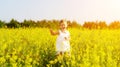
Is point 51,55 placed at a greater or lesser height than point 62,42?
lesser

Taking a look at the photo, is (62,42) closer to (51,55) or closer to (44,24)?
(51,55)

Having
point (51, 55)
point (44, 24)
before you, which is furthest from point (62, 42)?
point (44, 24)

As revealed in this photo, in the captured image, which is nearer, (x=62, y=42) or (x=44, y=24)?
(x=62, y=42)

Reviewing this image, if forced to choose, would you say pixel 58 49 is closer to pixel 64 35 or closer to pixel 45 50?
pixel 64 35

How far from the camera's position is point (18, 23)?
2975cm

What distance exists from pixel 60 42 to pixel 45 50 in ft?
5.20

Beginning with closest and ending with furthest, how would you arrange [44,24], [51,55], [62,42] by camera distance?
[62,42], [51,55], [44,24]

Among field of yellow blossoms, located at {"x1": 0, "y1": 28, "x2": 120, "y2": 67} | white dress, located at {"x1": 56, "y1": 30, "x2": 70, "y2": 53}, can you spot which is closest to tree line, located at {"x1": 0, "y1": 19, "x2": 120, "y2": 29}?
field of yellow blossoms, located at {"x1": 0, "y1": 28, "x2": 120, "y2": 67}

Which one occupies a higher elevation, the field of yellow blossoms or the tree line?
the tree line

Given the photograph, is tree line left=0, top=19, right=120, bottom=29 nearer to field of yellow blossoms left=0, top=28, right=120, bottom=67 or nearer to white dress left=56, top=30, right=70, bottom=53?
field of yellow blossoms left=0, top=28, right=120, bottom=67

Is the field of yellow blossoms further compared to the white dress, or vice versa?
the white dress

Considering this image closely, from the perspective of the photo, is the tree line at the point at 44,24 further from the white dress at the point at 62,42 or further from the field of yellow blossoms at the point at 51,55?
the white dress at the point at 62,42

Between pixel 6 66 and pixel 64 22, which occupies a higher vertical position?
pixel 64 22

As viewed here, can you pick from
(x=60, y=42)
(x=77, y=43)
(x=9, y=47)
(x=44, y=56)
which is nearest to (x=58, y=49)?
(x=60, y=42)
